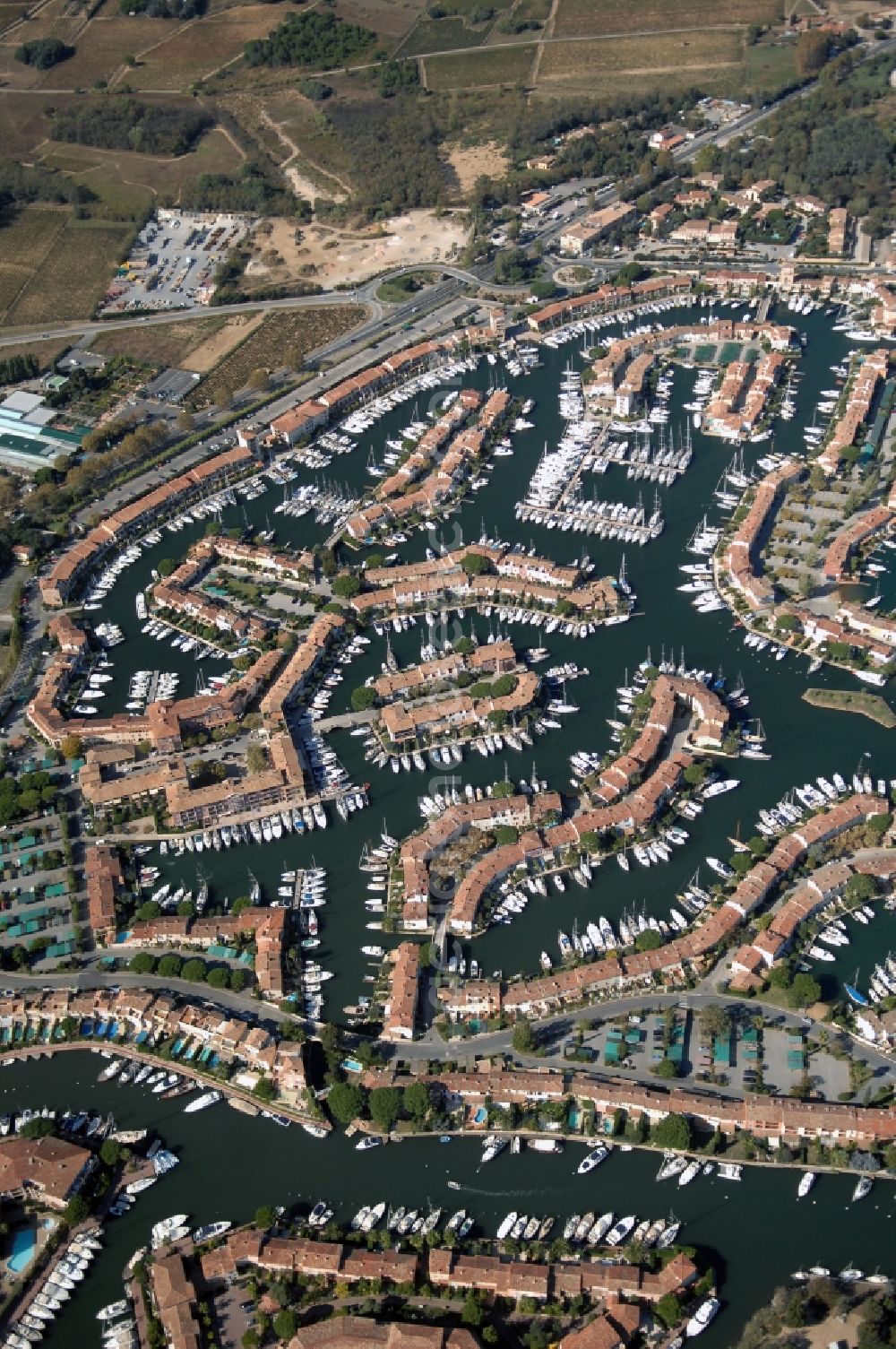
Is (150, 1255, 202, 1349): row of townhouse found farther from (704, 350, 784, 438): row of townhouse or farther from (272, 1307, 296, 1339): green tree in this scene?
(704, 350, 784, 438): row of townhouse

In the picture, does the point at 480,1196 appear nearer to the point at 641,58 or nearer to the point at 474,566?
the point at 474,566

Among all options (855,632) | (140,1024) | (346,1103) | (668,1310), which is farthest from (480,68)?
(668,1310)

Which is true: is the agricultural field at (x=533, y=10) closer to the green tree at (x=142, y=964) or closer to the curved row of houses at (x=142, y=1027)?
the green tree at (x=142, y=964)

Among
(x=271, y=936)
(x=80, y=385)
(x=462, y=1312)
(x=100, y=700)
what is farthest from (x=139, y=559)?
(x=462, y=1312)

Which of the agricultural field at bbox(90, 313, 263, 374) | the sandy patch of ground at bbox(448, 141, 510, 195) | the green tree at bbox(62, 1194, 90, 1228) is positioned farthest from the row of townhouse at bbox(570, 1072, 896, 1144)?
the sandy patch of ground at bbox(448, 141, 510, 195)

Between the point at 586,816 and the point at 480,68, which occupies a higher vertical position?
the point at 480,68
